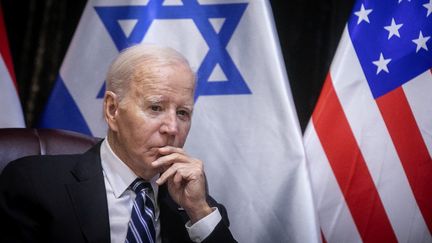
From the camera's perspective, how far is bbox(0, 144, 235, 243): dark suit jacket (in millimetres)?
1558

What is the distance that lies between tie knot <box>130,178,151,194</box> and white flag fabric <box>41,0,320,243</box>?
61 centimetres

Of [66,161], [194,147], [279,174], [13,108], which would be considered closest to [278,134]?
[279,174]

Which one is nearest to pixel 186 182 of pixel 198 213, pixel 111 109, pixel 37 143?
pixel 198 213

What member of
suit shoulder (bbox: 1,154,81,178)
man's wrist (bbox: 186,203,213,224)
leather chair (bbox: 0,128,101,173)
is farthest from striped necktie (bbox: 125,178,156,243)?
leather chair (bbox: 0,128,101,173)

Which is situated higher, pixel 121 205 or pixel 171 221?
pixel 121 205

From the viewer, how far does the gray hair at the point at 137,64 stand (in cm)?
168

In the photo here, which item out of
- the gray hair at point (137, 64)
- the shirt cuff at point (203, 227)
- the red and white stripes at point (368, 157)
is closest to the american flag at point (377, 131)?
the red and white stripes at point (368, 157)

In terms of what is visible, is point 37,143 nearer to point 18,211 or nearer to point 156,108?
point 18,211

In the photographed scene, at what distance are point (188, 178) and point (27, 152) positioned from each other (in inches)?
24.4

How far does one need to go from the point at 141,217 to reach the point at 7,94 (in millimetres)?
1021

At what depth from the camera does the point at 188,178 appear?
67.2 inches

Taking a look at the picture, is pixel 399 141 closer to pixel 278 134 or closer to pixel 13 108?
pixel 278 134

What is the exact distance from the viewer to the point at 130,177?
172 cm

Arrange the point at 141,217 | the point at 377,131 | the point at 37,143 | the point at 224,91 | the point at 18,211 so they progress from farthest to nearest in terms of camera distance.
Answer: the point at 224,91 → the point at 377,131 → the point at 37,143 → the point at 141,217 → the point at 18,211
